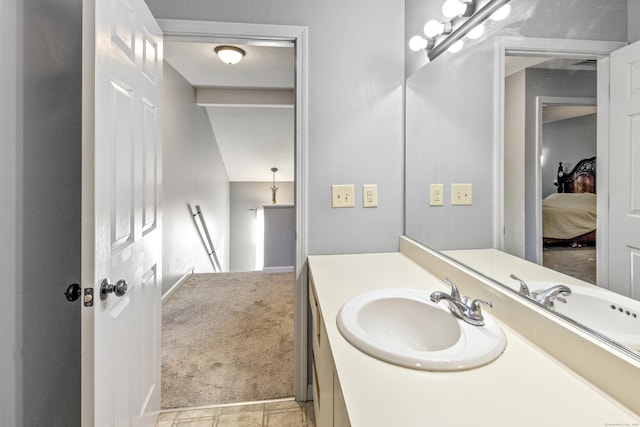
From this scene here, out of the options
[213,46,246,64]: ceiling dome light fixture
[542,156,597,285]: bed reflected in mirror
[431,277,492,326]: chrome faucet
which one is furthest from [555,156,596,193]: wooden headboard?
[213,46,246,64]: ceiling dome light fixture

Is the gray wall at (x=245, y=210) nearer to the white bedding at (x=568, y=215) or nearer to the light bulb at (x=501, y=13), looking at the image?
the light bulb at (x=501, y=13)

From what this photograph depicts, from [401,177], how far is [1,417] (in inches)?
69.7

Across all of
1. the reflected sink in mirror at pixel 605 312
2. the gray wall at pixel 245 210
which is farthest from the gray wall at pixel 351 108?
the gray wall at pixel 245 210

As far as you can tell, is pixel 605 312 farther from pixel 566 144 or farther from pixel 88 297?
pixel 88 297

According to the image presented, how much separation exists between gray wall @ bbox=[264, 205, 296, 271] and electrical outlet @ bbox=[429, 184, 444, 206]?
2.94 meters

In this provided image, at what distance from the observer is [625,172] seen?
0.61 meters

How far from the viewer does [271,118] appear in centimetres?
468

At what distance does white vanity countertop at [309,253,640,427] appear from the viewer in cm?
52

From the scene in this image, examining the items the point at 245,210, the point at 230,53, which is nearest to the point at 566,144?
the point at 230,53

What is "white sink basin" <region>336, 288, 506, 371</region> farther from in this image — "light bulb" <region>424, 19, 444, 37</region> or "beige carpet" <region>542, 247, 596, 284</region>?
"light bulb" <region>424, 19, 444, 37</region>

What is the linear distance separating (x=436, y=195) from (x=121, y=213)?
4.25ft

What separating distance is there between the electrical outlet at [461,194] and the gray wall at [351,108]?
40 centimetres

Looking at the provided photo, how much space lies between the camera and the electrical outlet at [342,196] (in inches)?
64.8

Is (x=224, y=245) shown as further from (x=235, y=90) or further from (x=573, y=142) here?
(x=573, y=142)
